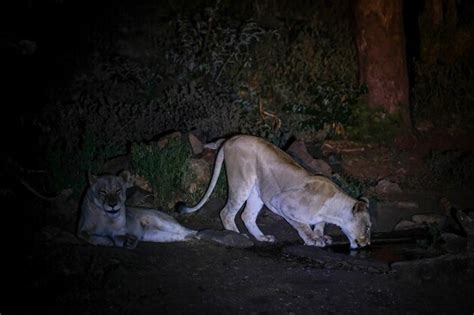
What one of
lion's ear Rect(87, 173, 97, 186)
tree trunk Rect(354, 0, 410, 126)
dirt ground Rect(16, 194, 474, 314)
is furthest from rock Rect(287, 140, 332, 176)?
lion's ear Rect(87, 173, 97, 186)

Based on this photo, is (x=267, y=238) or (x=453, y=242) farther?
(x=267, y=238)

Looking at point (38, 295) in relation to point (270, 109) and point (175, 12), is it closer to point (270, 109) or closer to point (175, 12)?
point (270, 109)

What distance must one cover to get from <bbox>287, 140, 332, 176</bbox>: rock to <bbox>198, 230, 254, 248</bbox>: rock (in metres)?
1.97

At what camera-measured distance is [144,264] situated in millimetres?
5645

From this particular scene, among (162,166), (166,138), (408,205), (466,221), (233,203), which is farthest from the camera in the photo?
(166,138)

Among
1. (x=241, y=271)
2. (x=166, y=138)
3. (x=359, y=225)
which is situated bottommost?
(x=241, y=271)

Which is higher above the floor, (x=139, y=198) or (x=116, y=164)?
(x=116, y=164)

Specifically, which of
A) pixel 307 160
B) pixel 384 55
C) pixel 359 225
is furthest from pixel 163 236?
pixel 384 55

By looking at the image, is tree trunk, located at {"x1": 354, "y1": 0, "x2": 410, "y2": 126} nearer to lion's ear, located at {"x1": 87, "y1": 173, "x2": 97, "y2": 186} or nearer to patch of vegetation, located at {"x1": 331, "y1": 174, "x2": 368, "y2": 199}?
patch of vegetation, located at {"x1": 331, "y1": 174, "x2": 368, "y2": 199}

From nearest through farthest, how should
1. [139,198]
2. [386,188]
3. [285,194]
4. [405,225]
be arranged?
[285,194], [405,225], [139,198], [386,188]

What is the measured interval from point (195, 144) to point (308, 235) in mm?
2387

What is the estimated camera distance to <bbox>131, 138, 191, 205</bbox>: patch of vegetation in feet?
24.4

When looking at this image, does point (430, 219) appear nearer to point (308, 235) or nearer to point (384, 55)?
point (308, 235)

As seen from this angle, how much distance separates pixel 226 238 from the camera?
6531 mm
